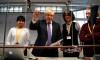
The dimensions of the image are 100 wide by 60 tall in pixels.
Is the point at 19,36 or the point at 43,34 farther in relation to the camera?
the point at 19,36

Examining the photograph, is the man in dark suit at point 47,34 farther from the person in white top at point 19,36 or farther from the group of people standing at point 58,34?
the person in white top at point 19,36

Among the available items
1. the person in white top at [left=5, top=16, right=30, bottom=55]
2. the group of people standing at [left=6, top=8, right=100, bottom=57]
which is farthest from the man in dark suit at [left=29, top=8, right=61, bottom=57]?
the person in white top at [left=5, top=16, right=30, bottom=55]

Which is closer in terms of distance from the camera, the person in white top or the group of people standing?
the group of people standing

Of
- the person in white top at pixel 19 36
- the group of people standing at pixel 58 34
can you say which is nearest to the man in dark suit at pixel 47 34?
the group of people standing at pixel 58 34

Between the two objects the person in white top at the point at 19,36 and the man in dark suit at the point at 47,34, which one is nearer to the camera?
the man in dark suit at the point at 47,34

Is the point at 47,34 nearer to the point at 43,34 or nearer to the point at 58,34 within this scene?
the point at 43,34

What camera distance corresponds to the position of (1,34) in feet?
20.1

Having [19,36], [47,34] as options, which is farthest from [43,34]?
[19,36]

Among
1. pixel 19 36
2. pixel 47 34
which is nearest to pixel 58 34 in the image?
pixel 47 34

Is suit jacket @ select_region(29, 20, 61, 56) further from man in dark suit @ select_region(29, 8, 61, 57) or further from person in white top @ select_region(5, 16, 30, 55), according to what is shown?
person in white top @ select_region(5, 16, 30, 55)

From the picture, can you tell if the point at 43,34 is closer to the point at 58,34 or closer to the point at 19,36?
the point at 58,34

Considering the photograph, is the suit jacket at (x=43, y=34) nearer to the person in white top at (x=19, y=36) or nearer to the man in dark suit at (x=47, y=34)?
the man in dark suit at (x=47, y=34)

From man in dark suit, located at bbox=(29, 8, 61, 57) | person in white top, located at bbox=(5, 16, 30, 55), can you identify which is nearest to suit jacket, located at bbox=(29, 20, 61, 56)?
man in dark suit, located at bbox=(29, 8, 61, 57)

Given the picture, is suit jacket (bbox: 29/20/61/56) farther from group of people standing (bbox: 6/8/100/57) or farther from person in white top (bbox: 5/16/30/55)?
person in white top (bbox: 5/16/30/55)
